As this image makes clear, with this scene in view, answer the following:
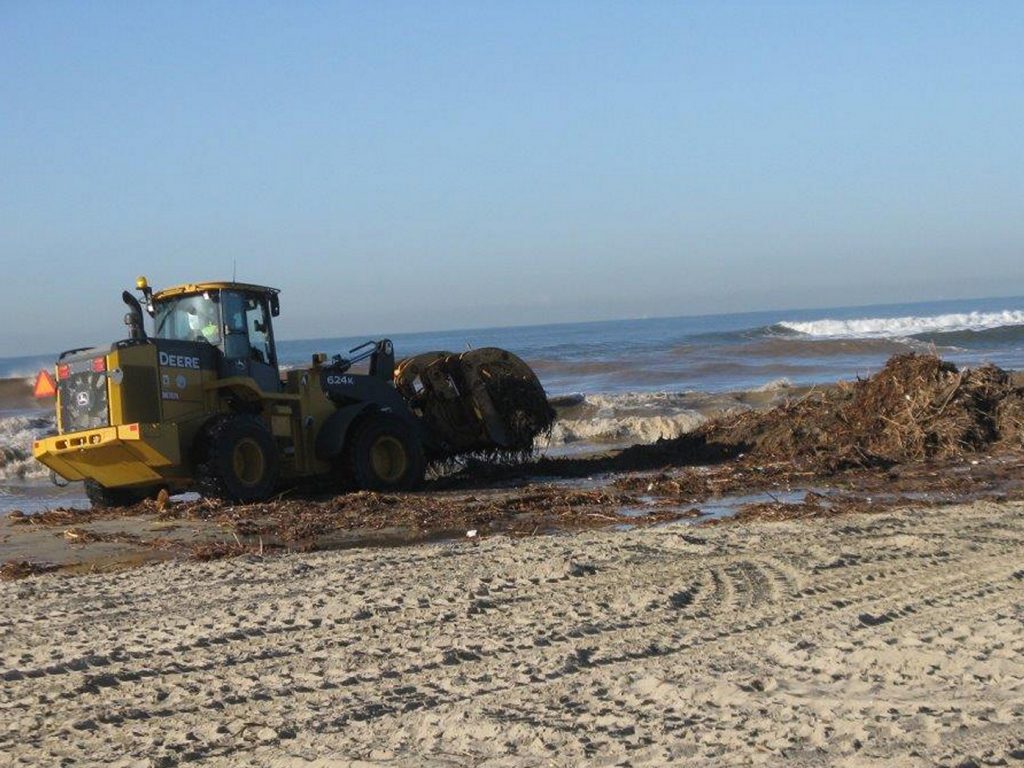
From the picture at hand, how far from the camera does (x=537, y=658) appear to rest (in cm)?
627

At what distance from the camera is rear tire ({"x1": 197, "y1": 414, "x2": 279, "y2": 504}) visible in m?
13.0

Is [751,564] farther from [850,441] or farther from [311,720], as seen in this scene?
[850,441]

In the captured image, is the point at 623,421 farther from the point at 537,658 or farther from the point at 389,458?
the point at 537,658

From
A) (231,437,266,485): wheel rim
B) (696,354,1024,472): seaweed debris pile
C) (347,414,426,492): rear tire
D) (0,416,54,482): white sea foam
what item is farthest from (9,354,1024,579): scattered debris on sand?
(0,416,54,482): white sea foam

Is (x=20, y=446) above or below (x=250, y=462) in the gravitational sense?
below

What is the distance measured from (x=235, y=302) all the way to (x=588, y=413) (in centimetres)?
1355

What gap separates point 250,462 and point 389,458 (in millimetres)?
2122

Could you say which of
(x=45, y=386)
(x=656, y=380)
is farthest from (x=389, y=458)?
(x=656, y=380)

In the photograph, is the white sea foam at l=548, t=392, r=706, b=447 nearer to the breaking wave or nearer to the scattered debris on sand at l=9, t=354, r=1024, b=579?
the breaking wave

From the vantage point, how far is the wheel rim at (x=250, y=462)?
13.4 metres

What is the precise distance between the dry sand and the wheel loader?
381 centimetres

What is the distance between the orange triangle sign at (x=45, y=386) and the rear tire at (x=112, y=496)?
103cm

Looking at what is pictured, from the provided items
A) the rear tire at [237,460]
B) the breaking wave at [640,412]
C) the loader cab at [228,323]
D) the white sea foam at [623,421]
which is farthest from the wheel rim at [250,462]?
the white sea foam at [623,421]

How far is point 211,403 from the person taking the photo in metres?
13.6
